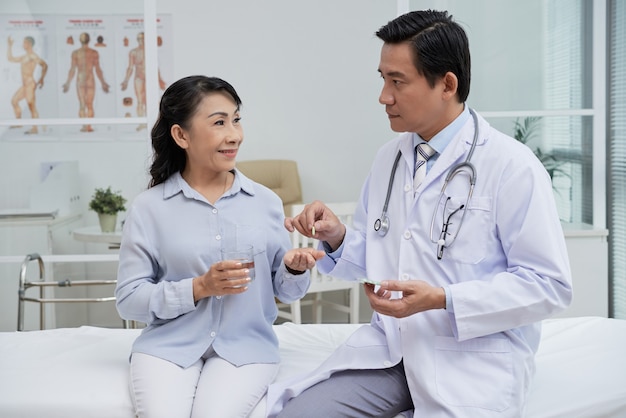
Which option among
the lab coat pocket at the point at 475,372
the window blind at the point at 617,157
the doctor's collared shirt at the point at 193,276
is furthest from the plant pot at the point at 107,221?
the window blind at the point at 617,157

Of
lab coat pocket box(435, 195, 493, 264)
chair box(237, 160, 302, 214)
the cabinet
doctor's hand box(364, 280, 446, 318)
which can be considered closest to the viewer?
doctor's hand box(364, 280, 446, 318)

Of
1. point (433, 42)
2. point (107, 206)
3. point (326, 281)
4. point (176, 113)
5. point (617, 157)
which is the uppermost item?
point (433, 42)

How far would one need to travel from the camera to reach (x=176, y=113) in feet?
7.09

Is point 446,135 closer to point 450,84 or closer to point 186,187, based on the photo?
point 450,84

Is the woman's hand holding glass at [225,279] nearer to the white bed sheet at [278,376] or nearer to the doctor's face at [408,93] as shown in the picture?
the white bed sheet at [278,376]

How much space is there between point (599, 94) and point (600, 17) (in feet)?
1.31

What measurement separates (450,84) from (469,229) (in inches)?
15.2

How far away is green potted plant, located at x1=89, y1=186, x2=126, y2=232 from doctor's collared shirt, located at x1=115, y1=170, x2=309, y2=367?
1796mm

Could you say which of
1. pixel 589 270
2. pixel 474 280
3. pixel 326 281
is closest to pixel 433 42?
pixel 474 280

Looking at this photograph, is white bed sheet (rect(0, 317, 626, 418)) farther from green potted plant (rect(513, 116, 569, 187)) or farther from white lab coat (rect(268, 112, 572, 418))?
green potted plant (rect(513, 116, 569, 187))

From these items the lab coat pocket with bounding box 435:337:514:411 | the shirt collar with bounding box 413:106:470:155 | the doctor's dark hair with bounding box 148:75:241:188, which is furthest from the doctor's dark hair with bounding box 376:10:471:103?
the lab coat pocket with bounding box 435:337:514:411

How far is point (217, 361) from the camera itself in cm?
199

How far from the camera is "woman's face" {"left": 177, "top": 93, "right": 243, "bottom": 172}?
2113mm

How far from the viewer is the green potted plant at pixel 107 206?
386 cm
